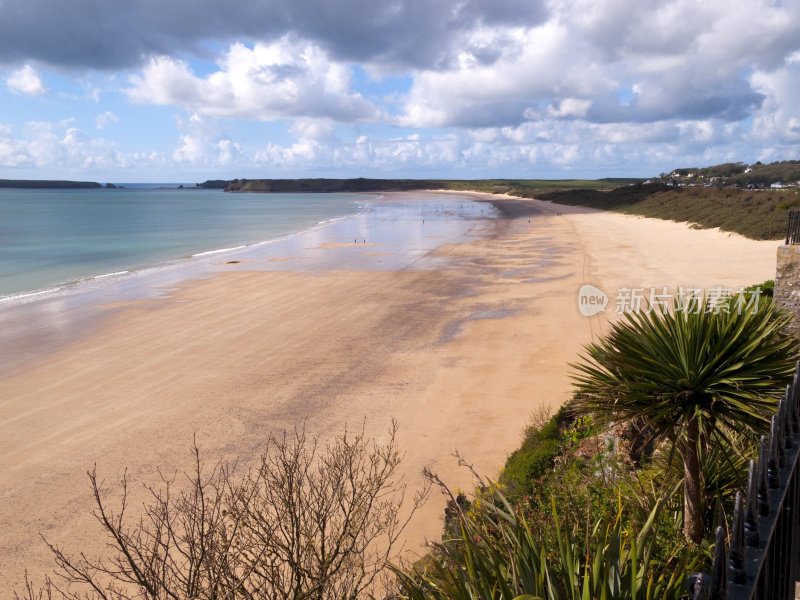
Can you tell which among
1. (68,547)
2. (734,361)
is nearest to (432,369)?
(68,547)

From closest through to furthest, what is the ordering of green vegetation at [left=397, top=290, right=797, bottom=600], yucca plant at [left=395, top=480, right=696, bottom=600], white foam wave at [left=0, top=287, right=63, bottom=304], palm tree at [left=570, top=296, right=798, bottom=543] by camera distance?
yucca plant at [left=395, top=480, right=696, bottom=600] → green vegetation at [left=397, top=290, right=797, bottom=600] → palm tree at [left=570, top=296, right=798, bottom=543] → white foam wave at [left=0, top=287, right=63, bottom=304]

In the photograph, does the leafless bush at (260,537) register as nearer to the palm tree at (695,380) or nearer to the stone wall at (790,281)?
the palm tree at (695,380)

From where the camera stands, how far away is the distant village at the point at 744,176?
93.7 m

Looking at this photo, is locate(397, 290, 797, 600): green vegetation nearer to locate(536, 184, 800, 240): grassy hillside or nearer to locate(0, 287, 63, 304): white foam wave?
locate(0, 287, 63, 304): white foam wave

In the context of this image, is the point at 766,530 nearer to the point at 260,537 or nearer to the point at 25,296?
the point at 260,537

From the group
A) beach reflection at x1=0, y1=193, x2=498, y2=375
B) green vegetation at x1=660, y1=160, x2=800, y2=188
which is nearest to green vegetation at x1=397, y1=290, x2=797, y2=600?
beach reflection at x1=0, y1=193, x2=498, y2=375

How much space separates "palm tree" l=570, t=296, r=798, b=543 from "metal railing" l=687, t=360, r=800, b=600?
2276mm

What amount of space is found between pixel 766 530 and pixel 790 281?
9099 mm

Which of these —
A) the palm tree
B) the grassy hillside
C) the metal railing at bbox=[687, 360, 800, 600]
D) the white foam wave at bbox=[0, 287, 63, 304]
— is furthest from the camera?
the grassy hillside

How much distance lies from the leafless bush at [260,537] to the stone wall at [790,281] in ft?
21.1

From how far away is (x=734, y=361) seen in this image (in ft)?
16.5

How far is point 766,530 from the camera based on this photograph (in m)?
2.01

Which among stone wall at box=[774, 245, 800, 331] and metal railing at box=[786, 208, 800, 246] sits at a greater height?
metal railing at box=[786, 208, 800, 246]

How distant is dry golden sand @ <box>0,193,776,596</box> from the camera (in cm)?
952
